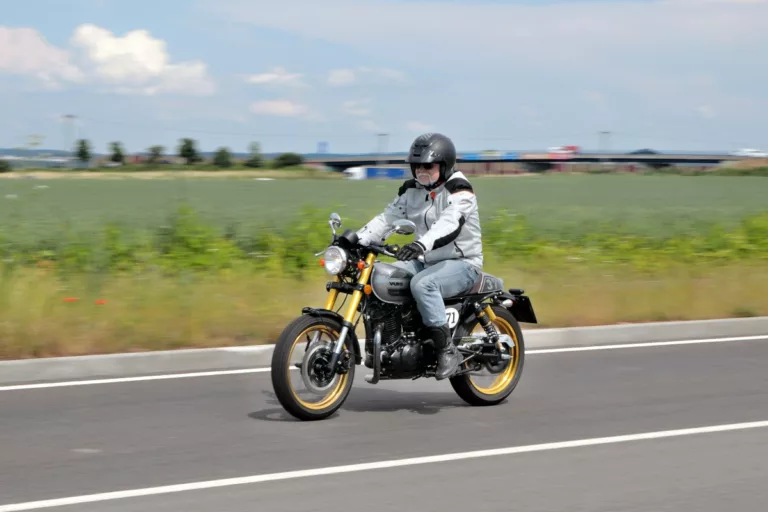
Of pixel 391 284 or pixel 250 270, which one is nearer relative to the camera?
pixel 391 284

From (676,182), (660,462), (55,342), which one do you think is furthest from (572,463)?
(676,182)

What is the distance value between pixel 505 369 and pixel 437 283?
1.14 m

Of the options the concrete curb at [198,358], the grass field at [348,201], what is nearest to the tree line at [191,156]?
the grass field at [348,201]

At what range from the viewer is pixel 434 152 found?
→ 778 centimetres

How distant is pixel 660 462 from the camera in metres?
6.60

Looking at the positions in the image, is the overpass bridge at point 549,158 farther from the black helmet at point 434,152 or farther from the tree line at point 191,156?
the black helmet at point 434,152

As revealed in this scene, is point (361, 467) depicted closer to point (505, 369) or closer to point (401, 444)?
point (401, 444)

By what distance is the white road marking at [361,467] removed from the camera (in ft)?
18.6

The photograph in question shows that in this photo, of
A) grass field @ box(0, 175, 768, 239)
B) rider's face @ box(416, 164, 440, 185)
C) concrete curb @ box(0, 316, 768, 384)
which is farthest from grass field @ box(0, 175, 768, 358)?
rider's face @ box(416, 164, 440, 185)

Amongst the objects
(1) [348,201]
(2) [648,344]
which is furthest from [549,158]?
(2) [648,344]

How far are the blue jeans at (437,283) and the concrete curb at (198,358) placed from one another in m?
2.48

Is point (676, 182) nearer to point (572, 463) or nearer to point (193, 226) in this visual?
point (193, 226)

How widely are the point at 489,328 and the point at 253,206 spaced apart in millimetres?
23225

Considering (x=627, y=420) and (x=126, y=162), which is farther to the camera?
(x=126, y=162)
